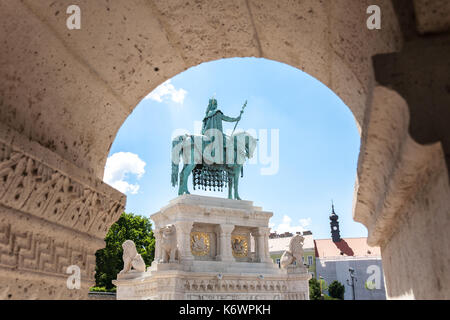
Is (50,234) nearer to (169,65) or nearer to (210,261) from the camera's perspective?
(169,65)

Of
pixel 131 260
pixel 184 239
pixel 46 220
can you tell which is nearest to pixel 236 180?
pixel 184 239

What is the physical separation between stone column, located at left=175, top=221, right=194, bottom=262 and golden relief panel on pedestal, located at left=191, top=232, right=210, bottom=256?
20.5 inches

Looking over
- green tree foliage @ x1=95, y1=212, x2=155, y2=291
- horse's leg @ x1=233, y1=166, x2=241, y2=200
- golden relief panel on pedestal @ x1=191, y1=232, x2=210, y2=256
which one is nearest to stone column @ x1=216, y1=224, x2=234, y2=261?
golden relief panel on pedestal @ x1=191, y1=232, x2=210, y2=256

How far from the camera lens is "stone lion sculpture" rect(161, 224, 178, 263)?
39.4 ft

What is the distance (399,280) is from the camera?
1.74 meters

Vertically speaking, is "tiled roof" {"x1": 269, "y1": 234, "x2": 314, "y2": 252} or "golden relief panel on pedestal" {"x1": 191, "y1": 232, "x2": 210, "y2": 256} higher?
"tiled roof" {"x1": 269, "y1": 234, "x2": 314, "y2": 252}

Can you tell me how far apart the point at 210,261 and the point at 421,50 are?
12785 millimetres

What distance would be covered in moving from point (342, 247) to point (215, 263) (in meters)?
33.6

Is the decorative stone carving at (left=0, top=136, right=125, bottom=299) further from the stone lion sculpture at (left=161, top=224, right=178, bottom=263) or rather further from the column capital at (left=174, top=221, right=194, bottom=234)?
the column capital at (left=174, top=221, right=194, bottom=234)

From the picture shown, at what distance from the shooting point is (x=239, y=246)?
14.7 metres

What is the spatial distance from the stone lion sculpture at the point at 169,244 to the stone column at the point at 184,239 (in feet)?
1.94
